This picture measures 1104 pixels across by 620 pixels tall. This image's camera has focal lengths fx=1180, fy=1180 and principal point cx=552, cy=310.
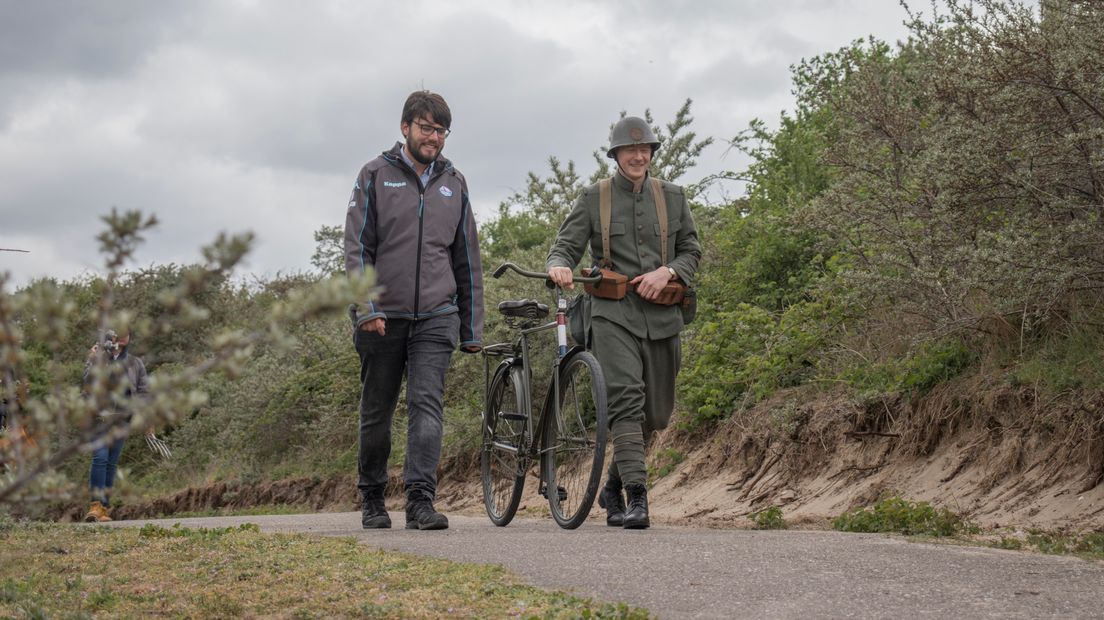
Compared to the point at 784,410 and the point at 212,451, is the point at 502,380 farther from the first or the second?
the point at 212,451

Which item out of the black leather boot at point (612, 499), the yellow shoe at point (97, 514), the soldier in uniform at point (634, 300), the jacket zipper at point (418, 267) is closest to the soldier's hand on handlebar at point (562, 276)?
the soldier in uniform at point (634, 300)

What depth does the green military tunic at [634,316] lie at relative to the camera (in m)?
7.00

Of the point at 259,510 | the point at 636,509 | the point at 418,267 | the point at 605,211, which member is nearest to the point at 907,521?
the point at 636,509

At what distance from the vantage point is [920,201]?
861cm

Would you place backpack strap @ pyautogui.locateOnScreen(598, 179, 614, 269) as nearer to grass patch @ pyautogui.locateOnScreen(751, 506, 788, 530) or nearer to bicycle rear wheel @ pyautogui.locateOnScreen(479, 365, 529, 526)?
bicycle rear wheel @ pyautogui.locateOnScreen(479, 365, 529, 526)

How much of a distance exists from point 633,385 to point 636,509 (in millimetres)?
728

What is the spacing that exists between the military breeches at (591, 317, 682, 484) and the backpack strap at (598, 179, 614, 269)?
0.41 m

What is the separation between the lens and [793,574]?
15.3 ft

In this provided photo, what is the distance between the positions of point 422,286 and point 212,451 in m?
12.7

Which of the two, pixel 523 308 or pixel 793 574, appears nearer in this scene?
pixel 793 574

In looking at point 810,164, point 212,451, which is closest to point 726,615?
point 810,164

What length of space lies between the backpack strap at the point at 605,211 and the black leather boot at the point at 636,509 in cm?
140

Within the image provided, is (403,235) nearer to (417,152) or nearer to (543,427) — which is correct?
(417,152)

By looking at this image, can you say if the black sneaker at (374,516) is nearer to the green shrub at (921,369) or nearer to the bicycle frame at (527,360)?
the bicycle frame at (527,360)
